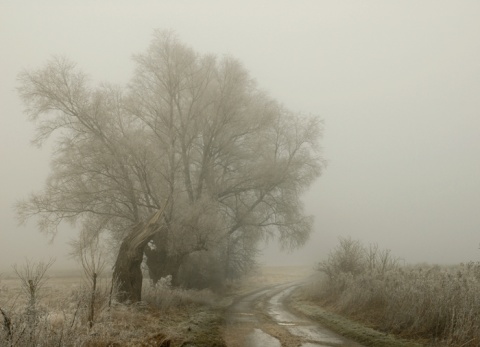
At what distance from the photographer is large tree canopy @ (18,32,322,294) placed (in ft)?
63.7

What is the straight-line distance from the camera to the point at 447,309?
10.5m

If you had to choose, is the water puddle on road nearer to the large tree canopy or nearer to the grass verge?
the grass verge

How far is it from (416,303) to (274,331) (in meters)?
4.73

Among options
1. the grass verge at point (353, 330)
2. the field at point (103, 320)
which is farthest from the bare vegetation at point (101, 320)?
the grass verge at point (353, 330)

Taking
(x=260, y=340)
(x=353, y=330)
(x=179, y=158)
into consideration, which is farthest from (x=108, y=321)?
(x=179, y=158)

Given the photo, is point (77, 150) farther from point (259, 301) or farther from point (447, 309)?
point (447, 309)

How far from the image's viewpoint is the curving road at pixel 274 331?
11000mm

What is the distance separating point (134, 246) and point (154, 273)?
6.55m

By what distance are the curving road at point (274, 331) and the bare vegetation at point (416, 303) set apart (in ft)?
6.25

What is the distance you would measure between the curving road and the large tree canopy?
5.12 meters

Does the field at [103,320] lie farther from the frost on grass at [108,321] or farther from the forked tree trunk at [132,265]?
the forked tree trunk at [132,265]

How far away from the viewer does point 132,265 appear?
15.0m

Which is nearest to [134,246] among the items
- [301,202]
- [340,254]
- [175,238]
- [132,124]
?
[175,238]

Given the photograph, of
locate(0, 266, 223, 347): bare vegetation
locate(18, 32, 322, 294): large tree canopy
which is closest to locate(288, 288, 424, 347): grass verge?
locate(0, 266, 223, 347): bare vegetation
